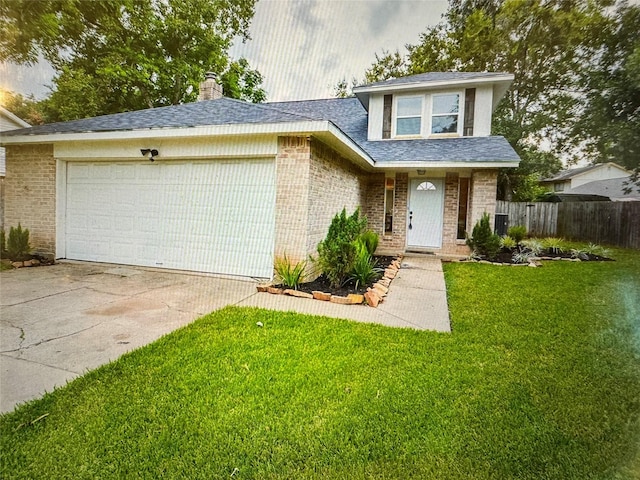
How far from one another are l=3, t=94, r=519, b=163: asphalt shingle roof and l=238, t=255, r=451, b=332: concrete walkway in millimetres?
2776

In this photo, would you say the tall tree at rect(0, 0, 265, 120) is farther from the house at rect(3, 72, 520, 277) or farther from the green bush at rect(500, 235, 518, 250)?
the green bush at rect(500, 235, 518, 250)

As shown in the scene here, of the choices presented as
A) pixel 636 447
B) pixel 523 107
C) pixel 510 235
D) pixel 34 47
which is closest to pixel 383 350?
pixel 636 447

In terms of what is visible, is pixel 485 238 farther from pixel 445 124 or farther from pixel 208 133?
pixel 208 133

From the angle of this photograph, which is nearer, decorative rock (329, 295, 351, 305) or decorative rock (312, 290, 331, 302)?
decorative rock (329, 295, 351, 305)

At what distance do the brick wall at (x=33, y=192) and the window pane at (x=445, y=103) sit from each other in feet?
32.3

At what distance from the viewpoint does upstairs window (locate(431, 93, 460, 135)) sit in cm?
934

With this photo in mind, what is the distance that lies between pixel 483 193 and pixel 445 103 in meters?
3.14

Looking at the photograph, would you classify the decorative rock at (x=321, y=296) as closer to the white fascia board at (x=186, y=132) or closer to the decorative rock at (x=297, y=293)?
the decorative rock at (x=297, y=293)

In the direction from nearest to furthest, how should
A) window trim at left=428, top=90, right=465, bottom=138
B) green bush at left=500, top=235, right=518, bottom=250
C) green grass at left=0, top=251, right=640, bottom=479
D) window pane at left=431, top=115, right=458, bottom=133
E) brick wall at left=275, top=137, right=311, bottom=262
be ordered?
green grass at left=0, top=251, right=640, bottom=479 → brick wall at left=275, top=137, right=311, bottom=262 → green bush at left=500, top=235, right=518, bottom=250 → window trim at left=428, top=90, right=465, bottom=138 → window pane at left=431, top=115, right=458, bottom=133

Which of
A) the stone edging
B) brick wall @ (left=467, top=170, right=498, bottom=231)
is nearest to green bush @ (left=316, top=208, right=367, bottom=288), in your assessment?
the stone edging

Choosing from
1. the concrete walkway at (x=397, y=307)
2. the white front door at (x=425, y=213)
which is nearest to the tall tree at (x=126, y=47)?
the concrete walkway at (x=397, y=307)

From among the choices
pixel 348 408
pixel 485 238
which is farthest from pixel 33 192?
pixel 485 238

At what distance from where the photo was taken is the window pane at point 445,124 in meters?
9.42

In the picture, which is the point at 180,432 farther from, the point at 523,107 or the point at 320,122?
the point at 523,107
